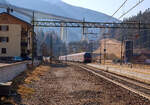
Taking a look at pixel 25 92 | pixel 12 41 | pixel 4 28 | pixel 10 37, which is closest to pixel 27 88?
pixel 25 92

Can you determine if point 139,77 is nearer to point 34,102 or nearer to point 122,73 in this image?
point 122,73

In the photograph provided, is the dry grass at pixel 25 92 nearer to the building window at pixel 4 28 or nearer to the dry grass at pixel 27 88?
the dry grass at pixel 27 88

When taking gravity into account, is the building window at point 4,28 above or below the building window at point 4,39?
above

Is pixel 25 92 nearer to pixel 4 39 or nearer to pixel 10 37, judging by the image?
pixel 4 39

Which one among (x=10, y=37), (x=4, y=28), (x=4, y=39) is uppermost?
(x=4, y=28)

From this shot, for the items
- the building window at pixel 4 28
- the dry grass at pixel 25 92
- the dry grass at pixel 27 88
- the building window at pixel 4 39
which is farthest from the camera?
the building window at pixel 4 28

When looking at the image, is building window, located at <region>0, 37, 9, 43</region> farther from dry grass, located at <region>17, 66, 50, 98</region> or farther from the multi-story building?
dry grass, located at <region>17, 66, 50, 98</region>

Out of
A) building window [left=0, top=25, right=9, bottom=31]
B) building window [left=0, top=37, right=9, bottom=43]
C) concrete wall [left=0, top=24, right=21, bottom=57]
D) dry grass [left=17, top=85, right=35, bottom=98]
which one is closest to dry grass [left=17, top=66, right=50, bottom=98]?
dry grass [left=17, top=85, right=35, bottom=98]

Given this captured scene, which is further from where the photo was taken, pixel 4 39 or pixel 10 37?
pixel 10 37

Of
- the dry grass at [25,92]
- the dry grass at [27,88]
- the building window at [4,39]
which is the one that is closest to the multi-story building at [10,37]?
the building window at [4,39]

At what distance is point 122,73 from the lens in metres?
31.3

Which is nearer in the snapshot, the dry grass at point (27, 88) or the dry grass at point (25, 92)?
the dry grass at point (25, 92)

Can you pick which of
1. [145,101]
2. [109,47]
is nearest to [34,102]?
[145,101]

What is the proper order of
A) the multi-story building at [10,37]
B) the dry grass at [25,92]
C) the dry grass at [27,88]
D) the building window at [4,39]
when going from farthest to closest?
the building window at [4,39] → the multi-story building at [10,37] → the dry grass at [27,88] → the dry grass at [25,92]
